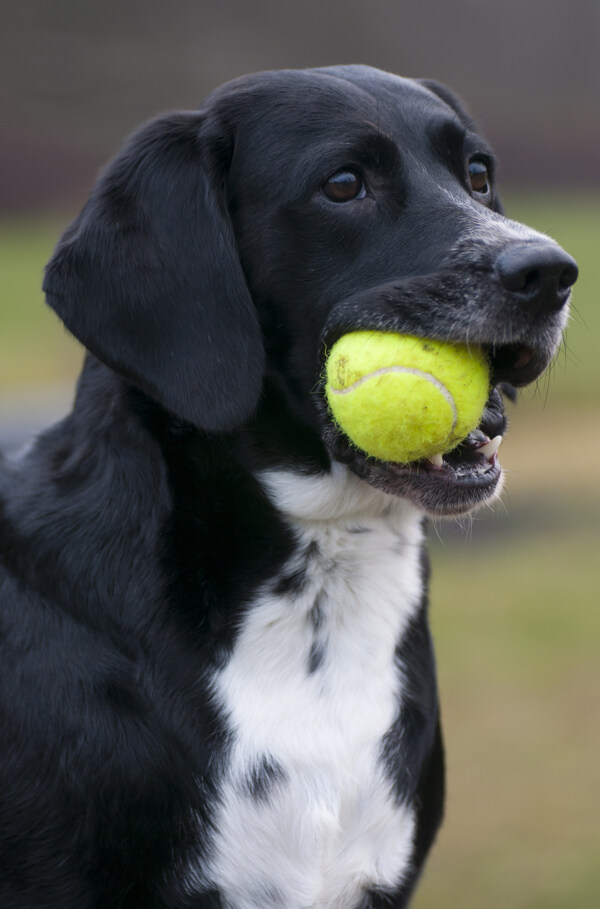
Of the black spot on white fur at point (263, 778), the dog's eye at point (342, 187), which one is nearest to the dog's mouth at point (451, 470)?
the dog's eye at point (342, 187)

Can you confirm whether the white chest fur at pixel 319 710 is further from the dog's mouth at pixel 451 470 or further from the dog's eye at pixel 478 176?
the dog's eye at pixel 478 176

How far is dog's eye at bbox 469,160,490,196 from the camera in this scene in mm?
2535

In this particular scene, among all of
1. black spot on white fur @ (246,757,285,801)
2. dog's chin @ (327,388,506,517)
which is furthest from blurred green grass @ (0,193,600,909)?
black spot on white fur @ (246,757,285,801)

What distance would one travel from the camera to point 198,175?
2277mm

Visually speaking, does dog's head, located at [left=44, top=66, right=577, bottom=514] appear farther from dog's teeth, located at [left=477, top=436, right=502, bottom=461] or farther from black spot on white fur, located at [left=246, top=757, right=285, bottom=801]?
black spot on white fur, located at [left=246, top=757, right=285, bottom=801]

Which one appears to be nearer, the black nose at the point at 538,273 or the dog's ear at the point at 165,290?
the black nose at the point at 538,273

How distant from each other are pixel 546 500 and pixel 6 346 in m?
6.64

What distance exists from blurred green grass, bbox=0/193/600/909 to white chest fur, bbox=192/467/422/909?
248 millimetres

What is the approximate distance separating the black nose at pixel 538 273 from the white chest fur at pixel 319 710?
1.55ft

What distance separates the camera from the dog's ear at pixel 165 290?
216 cm

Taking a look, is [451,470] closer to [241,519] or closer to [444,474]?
[444,474]

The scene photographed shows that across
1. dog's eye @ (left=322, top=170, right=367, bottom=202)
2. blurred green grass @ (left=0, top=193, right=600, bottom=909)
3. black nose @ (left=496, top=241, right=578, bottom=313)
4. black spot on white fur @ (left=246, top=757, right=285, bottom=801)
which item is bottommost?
blurred green grass @ (left=0, top=193, right=600, bottom=909)

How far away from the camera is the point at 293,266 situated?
225 cm

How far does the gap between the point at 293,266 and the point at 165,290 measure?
0.24 meters
